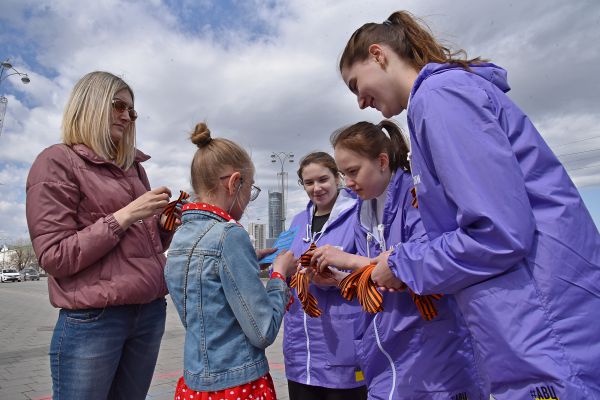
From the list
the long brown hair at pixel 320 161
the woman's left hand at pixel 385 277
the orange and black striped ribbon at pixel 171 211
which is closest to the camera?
the woman's left hand at pixel 385 277

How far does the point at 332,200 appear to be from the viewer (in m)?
3.07

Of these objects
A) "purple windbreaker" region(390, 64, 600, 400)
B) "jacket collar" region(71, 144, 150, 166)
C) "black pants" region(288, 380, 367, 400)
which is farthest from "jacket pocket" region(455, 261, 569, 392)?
"jacket collar" region(71, 144, 150, 166)

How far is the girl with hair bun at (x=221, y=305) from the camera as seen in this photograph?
5.16 feet

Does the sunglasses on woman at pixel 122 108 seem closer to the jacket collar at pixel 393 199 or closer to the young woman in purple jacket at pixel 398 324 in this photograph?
the young woman in purple jacket at pixel 398 324

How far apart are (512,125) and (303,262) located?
1.14 meters

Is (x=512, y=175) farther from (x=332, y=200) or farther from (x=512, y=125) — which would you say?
(x=332, y=200)

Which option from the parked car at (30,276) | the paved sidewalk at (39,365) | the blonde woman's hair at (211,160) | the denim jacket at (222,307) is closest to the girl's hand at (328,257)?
the denim jacket at (222,307)

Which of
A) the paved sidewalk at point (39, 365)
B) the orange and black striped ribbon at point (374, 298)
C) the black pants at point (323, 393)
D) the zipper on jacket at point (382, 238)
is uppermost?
the zipper on jacket at point (382, 238)

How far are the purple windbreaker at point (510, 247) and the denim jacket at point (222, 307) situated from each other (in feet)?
2.01

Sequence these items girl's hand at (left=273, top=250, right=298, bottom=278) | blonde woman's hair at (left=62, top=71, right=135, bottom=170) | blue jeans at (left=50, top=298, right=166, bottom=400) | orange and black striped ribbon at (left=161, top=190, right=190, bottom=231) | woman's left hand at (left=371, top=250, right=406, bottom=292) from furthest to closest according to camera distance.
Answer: orange and black striped ribbon at (left=161, top=190, right=190, bottom=231) → blonde woman's hair at (left=62, top=71, right=135, bottom=170) → girl's hand at (left=273, top=250, right=298, bottom=278) → blue jeans at (left=50, top=298, right=166, bottom=400) → woman's left hand at (left=371, top=250, right=406, bottom=292)

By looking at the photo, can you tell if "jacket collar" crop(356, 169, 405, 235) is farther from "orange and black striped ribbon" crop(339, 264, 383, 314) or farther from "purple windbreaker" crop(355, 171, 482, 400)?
"orange and black striped ribbon" crop(339, 264, 383, 314)

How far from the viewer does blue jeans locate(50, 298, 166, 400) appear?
1761 millimetres

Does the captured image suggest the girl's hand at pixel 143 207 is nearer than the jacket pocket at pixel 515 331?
No

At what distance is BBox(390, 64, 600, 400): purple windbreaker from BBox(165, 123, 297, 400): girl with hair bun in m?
0.62
